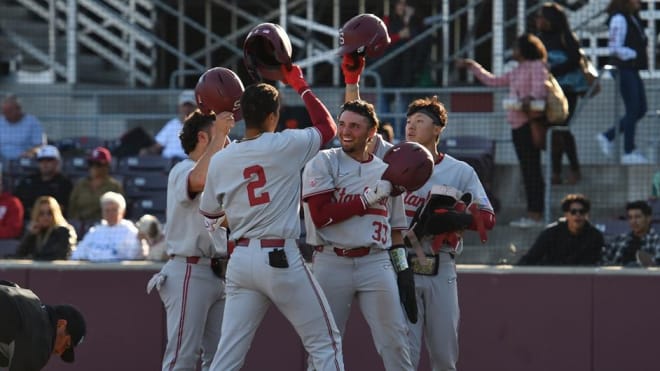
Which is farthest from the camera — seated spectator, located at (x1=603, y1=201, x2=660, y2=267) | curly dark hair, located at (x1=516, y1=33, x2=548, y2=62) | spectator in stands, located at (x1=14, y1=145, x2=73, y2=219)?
A: spectator in stands, located at (x1=14, y1=145, x2=73, y2=219)

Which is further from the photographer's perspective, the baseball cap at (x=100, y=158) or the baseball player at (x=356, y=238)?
the baseball cap at (x=100, y=158)

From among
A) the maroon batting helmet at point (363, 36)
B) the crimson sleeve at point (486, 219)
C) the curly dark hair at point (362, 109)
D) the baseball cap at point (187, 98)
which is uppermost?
the maroon batting helmet at point (363, 36)

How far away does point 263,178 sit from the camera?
7.33m

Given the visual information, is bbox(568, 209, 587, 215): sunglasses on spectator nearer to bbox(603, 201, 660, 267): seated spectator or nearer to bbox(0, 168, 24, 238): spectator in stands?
bbox(603, 201, 660, 267): seated spectator

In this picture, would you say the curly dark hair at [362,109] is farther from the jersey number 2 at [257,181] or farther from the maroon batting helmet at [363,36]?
the jersey number 2 at [257,181]

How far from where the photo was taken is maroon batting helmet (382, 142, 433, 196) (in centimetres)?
756

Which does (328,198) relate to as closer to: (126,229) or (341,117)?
(341,117)

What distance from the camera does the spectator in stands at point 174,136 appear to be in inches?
524

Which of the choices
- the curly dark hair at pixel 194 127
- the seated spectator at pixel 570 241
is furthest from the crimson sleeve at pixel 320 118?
the seated spectator at pixel 570 241

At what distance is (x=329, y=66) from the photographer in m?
16.8

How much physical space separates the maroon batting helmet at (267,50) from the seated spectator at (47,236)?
3.22m

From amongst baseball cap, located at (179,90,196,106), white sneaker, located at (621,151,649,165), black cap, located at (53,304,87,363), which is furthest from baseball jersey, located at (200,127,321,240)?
baseball cap, located at (179,90,196,106)

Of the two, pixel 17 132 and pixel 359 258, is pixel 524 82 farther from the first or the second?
pixel 17 132

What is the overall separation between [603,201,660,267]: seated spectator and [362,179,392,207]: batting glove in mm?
2879
